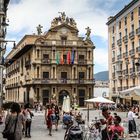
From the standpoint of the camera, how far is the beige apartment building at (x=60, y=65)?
6769 centimetres

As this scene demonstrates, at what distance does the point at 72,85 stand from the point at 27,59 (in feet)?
33.4

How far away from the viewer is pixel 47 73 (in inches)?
2689

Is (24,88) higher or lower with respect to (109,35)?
lower

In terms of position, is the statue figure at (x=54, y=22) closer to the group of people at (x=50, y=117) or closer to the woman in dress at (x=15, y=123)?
the group of people at (x=50, y=117)

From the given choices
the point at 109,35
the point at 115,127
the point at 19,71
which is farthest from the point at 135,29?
the point at 115,127

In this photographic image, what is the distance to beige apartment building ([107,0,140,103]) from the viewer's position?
57094mm

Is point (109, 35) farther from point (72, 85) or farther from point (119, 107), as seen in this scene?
point (119, 107)

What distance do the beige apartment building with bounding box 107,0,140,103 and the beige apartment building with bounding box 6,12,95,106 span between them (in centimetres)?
460

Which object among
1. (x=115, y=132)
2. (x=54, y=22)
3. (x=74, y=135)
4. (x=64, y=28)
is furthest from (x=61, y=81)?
(x=115, y=132)

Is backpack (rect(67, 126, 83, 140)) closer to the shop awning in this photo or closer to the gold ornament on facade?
the shop awning

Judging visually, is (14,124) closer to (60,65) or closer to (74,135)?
(74,135)

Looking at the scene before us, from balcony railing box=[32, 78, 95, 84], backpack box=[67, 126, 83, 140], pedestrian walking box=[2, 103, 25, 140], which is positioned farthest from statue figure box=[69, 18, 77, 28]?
pedestrian walking box=[2, 103, 25, 140]

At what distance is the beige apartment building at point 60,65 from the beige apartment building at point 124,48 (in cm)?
460

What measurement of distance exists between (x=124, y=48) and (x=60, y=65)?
502 inches
